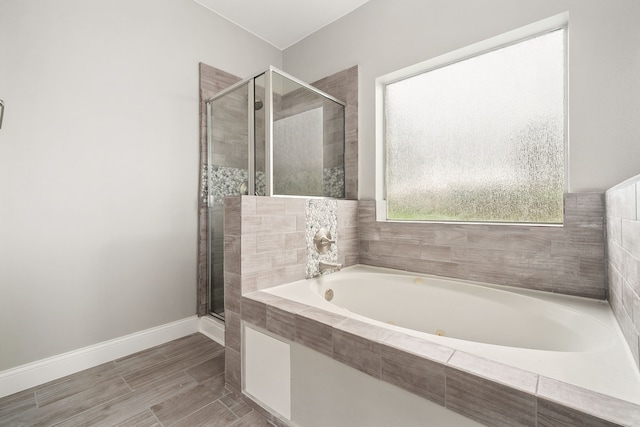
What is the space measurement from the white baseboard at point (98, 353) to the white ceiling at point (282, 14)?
2.52 m

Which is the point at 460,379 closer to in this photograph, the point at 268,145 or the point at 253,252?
the point at 253,252

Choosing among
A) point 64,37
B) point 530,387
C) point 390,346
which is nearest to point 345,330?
point 390,346

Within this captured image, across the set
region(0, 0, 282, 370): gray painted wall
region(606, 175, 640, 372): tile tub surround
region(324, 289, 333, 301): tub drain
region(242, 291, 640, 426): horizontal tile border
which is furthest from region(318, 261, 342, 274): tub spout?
region(606, 175, 640, 372): tile tub surround

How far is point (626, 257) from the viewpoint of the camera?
0.89 metres

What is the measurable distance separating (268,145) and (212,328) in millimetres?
1457

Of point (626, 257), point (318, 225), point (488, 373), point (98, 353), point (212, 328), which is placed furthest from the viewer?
point (212, 328)

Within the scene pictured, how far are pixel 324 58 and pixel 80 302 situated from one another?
2.57 m

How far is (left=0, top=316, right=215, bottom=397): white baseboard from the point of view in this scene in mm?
1485

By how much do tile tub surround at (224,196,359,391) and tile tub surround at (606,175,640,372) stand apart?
139 cm

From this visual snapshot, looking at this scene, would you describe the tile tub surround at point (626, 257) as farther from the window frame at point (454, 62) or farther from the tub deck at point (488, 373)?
the window frame at point (454, 62)

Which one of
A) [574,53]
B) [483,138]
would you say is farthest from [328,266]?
[574,53]

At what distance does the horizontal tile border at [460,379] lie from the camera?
→ 62cm

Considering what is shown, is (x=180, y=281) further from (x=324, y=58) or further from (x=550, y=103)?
(x=550, y=103)

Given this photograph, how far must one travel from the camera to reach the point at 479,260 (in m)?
1.69
